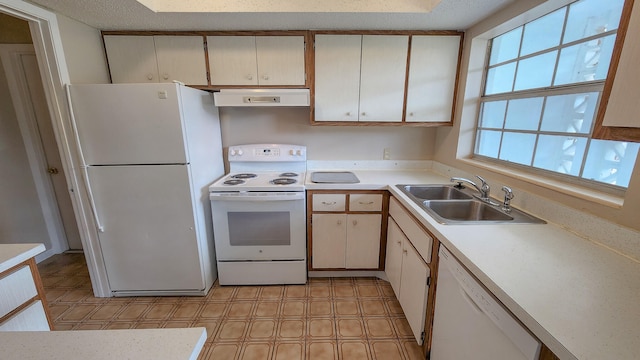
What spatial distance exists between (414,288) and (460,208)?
0.63m

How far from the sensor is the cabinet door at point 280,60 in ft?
6.96

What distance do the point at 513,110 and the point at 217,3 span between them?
7.18 feet

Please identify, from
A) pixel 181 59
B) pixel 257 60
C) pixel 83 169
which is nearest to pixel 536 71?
pixel 257 60

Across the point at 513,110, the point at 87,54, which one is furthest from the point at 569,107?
the point at 87,54

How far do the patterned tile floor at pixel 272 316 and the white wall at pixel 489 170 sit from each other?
123cm

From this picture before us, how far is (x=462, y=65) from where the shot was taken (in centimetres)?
215

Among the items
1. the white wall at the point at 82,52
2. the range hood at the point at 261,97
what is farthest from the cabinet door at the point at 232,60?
the white wall at the point at 82,52

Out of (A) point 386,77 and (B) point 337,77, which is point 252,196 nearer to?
(B) point 337,77

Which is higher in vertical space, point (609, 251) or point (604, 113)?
point (604, 113)

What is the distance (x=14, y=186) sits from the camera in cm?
245

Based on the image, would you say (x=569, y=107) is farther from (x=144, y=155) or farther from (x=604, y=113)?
(x=144, y=155)

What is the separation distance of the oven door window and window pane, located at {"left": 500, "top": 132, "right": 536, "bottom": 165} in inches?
67.6

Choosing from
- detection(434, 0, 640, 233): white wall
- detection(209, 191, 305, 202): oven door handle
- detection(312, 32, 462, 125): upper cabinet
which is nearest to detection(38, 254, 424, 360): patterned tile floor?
detection(209, 191, 305, 202): oven door handle

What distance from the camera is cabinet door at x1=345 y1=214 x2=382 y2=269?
2.19 m
